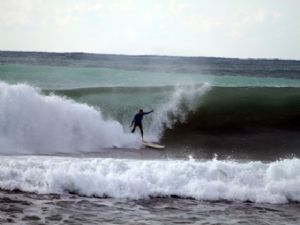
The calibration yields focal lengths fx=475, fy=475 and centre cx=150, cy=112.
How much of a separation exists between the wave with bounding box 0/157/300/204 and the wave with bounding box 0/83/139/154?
377cm

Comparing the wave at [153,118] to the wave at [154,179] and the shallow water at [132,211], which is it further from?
the shallow water at [132,211]

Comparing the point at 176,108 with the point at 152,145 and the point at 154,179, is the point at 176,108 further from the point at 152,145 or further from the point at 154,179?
the point at 154,179

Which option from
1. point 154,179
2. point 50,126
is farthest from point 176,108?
point 154,179

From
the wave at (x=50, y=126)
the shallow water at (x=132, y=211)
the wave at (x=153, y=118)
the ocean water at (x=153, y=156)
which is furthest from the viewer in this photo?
the wave at (x=153, y=118)

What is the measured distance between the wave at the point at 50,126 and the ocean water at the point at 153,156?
0.12ft

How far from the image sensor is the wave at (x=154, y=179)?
32.3 ft

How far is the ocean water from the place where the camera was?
8836 mm

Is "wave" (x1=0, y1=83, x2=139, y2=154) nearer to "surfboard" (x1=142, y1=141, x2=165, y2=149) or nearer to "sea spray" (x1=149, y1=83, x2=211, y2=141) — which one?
"surfboard" (x1=142, y1=141, x2=165, y2=149)

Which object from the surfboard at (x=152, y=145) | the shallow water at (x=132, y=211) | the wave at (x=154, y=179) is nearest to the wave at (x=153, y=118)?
the surfboard at (x=152, y=145)

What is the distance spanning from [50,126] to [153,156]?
4.00m

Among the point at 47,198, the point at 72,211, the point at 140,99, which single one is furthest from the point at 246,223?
the point at 140,99

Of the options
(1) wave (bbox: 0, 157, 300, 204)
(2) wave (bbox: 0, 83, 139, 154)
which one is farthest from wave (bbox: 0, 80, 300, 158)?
(1) wave (bbox: 0, 157, 300, 204)

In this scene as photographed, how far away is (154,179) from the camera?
1034 cm

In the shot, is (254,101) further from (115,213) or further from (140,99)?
(115,213)
